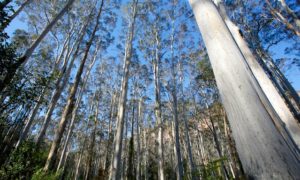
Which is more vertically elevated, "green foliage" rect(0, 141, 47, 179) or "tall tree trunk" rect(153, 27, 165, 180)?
"tall tree trunk" rect(153, 27, 165, 180)

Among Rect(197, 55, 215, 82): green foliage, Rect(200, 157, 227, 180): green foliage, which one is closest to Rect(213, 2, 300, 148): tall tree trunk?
Rect(200, 157, 227, 180): green foliage

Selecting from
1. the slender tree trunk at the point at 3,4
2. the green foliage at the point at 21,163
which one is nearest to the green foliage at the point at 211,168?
the green foliage at the point at 21,163

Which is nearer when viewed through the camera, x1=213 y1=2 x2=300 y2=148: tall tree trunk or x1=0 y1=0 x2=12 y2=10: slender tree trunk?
x1=213 y1=2 x2=300 y2=148: tall tree trunk

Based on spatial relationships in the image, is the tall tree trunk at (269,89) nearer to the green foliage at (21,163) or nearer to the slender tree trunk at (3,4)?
the slender tree trunk at (3,4)

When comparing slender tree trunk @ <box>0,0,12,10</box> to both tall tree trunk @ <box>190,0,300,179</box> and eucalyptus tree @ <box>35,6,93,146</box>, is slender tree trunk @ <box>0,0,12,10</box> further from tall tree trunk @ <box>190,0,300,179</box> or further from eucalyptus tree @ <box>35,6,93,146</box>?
tall tree trunk @ <box>190,0,300,179</box>

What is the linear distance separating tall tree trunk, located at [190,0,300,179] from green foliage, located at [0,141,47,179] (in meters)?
6.45

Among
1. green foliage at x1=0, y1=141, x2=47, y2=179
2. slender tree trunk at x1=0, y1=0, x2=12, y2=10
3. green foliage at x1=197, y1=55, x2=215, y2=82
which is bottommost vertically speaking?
green foliage at x1=0, y1=141, x2=47, y2=179

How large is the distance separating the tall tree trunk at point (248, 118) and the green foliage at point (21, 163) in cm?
645

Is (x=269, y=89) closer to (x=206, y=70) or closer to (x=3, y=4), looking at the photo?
(x=3, y=4)

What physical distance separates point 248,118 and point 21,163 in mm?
7229

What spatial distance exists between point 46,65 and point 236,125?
17057 millimetres

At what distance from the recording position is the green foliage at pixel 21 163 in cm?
536

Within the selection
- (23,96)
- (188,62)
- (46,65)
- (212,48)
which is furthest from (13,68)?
(188,62)

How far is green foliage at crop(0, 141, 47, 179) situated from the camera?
5363mm
